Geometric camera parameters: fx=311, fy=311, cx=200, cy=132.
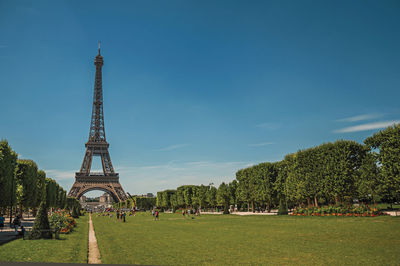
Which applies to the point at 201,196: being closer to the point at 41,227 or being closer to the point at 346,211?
the point at 346,211

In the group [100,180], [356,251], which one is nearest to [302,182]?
[356,251]

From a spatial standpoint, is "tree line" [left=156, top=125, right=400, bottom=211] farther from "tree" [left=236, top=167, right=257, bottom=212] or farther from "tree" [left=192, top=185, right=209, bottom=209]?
"tree" [left=192, top=185, right=209, bottom=209]

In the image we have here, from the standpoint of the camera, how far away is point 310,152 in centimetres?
4309

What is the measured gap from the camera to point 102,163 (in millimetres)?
104562

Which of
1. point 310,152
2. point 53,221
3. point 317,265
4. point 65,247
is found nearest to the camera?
point 317,265

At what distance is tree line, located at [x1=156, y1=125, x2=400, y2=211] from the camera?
32.1m

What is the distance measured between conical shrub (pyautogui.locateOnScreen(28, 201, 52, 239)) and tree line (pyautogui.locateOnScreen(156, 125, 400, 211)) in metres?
30.9

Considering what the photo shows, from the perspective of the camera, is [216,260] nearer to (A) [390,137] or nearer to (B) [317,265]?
(B) [317,265]

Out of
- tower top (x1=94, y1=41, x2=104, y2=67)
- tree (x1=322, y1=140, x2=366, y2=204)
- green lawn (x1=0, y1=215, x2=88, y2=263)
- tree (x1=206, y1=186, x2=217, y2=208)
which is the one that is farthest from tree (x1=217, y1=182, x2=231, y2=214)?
tower top (x1=94, y1=41, x2=104, y2=67)

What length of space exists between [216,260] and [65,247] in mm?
8242

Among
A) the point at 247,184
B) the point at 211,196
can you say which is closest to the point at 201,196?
the point at 211,196

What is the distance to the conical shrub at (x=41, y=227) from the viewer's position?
1834cm

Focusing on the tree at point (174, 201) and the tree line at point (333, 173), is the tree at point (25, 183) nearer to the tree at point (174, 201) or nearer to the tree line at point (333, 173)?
the tree line at point (333, 173)

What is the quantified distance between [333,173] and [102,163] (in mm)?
82254
